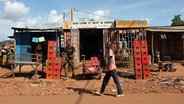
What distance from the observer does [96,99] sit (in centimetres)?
896

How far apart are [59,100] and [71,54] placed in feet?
20.1

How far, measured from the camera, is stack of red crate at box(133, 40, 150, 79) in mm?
13414

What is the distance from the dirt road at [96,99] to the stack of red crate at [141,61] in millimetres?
3904

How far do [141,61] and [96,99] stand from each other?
517 cm

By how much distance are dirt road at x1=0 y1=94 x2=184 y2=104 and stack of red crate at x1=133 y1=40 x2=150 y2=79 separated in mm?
3904

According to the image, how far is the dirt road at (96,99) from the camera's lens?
28.0 feet

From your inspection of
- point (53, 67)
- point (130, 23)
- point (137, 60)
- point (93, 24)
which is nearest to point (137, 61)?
point (137, 60)

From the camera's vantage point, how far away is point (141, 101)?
8.58 m

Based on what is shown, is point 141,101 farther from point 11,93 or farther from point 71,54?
point 71,54

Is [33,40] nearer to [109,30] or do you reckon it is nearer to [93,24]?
Result: [93,24]

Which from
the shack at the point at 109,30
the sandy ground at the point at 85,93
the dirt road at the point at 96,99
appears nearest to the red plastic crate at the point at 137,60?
the sandy ground at the point at 85,93

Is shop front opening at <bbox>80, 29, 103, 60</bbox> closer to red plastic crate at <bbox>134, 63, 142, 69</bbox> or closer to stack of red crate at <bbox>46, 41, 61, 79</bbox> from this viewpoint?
stack of red crate at <bbox>46, 41, 61, 79</bbox>

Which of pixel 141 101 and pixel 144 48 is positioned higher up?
pixel 144 48

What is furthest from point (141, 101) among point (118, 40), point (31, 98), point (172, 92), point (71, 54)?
point (118, 40)
